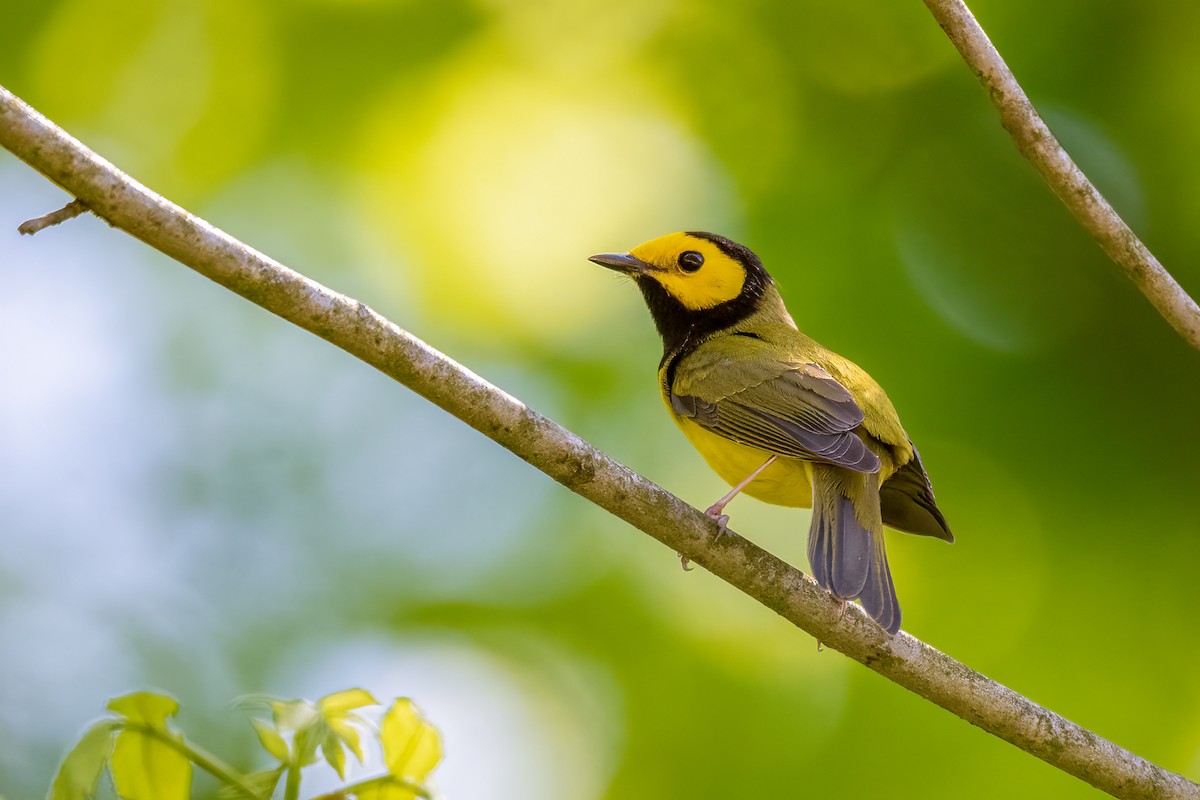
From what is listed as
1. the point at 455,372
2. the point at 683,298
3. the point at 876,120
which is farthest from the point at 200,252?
the point at 876,120

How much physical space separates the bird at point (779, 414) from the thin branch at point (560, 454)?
138 millimetres

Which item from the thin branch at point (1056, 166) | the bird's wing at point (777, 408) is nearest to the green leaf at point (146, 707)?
the thin branch at point (1056, 166)

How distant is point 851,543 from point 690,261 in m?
1.83

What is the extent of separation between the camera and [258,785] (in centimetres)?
133

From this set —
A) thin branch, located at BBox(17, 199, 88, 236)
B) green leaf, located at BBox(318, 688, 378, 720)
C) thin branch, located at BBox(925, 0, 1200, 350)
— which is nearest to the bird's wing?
thin branch, located at BBox(925, 0, 1200, 350)

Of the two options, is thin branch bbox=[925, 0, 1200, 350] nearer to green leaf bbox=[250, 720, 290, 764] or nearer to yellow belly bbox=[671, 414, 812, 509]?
yellow belly bbox=[671, 414, 812, 509]

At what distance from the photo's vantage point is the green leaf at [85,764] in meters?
1.27

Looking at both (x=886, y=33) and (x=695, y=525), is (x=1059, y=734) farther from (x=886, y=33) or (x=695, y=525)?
(x=886, y=33)

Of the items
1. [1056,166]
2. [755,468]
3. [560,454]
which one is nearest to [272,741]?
[560,454]

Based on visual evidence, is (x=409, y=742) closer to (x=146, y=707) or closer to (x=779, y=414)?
(x=146, y=707)

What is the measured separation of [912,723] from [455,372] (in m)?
2.99

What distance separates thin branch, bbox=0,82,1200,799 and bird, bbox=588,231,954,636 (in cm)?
14

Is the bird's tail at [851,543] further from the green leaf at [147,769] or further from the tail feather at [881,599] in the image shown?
the green leaf at [147,769]

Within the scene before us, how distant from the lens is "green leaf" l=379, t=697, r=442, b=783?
1419 millimetres
